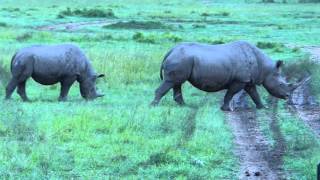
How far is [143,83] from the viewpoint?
19.2 metres

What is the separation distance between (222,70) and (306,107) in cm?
189

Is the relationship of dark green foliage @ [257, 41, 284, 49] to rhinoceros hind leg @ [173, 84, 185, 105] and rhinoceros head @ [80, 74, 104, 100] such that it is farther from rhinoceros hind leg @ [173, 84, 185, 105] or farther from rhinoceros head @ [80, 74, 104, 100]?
rhinoceros hind leg @ [173, 84, 185, 105]

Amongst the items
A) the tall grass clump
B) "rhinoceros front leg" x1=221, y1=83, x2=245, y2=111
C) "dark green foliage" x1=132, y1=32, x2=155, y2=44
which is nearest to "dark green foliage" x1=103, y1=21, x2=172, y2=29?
the tall grass clump

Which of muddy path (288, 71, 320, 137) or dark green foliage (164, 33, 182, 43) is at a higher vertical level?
muddy path (288, 71, 320, 137)

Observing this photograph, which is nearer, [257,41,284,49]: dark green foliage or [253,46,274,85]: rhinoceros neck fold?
[253,46,274,85]: rhinoceros neck fold

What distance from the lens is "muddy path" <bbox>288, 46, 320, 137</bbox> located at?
13547 millimetres

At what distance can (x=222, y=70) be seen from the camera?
15383mm

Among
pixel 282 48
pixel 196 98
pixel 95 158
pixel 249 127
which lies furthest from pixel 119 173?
pixel 282 48

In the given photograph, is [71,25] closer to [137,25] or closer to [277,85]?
[137,25]

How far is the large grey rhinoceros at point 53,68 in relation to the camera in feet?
52.2

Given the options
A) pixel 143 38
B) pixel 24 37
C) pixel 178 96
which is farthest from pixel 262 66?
pixel 24 37

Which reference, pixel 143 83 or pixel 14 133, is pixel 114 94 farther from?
pixel 14 133

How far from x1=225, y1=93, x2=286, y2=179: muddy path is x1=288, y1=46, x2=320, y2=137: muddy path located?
524mm

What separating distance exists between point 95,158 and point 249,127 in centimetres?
390
